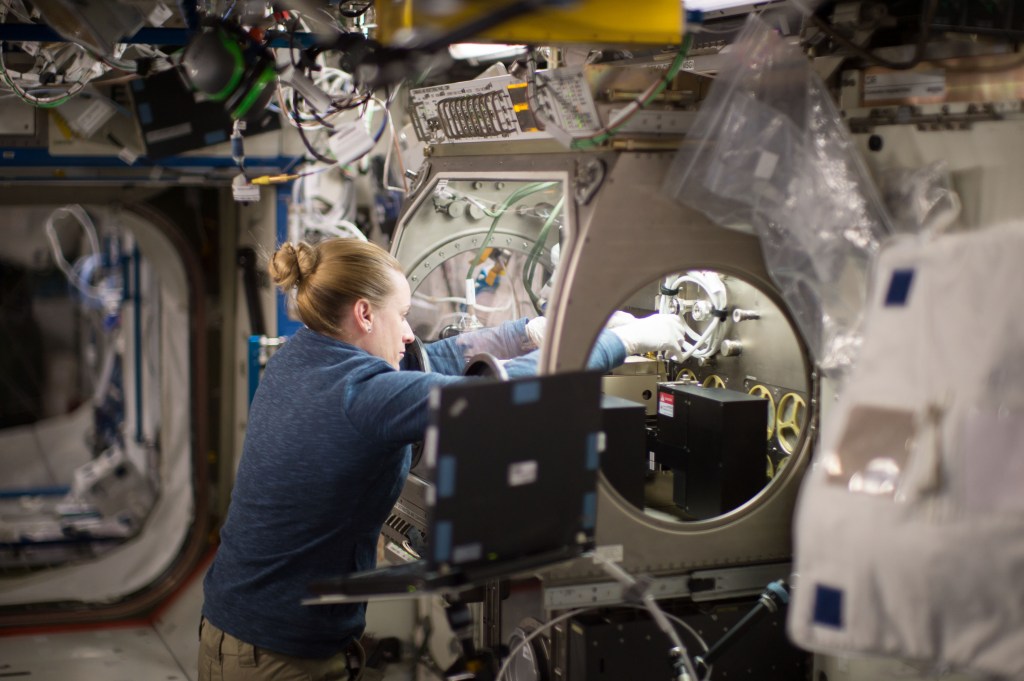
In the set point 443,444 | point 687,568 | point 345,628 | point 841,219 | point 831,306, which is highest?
point 841,219

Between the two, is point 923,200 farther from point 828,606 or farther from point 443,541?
point 443,541

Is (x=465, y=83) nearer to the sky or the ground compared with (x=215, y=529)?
nearer to the sky

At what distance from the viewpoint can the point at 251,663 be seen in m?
2.87

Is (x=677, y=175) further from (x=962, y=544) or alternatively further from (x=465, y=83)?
(x=962, y=544)

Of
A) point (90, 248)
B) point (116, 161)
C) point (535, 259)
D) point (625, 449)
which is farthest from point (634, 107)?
point (90, 248)

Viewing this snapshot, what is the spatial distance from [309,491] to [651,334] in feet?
3.64

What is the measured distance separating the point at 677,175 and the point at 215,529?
4459mm

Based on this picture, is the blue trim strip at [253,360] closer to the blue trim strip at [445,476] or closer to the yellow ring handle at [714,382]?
the yellow ring handle at [714,382]

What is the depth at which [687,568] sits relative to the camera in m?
2.87

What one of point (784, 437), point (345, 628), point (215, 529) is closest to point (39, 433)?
point (215, 529)

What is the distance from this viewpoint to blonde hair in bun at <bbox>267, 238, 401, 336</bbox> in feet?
9.55

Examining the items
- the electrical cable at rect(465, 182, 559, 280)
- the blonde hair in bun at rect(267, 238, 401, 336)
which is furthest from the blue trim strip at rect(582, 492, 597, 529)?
the electrical cable at rect(465, 182, 559, 280)

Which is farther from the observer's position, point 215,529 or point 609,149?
point 215,529

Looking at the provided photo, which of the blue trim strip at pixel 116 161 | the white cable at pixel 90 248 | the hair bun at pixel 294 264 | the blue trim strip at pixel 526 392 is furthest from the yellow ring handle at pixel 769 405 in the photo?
the white cable at pixel 90 248
